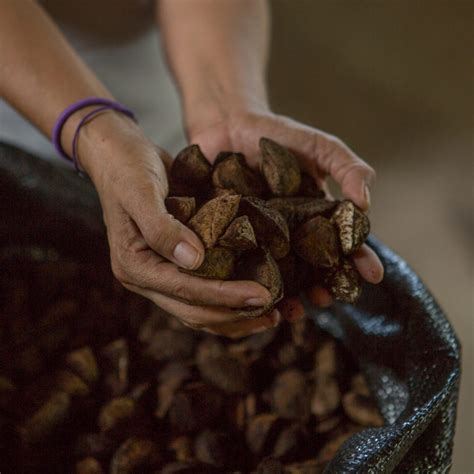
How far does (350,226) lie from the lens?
72cm

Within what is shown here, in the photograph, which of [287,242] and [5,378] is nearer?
[287,242]

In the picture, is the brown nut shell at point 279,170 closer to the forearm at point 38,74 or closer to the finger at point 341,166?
the finger at point 341,166

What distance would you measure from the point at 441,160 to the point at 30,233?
3.76 ft

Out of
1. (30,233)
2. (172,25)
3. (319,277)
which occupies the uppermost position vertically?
(172,25)

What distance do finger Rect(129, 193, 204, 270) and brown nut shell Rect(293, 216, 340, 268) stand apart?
13cm

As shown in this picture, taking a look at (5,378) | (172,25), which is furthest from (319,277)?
(172,25)

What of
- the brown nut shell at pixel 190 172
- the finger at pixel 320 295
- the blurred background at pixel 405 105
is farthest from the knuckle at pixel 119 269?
the blurred background at pixel 405 105

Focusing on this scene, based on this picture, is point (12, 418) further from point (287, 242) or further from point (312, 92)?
point (312, 92)

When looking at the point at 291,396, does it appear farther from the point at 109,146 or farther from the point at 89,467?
the point at 109,146

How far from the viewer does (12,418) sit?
79 centimetres

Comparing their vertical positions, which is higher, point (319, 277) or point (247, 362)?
point (319, 277)

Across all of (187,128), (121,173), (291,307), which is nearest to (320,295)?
(291,307)

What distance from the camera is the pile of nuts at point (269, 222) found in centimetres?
65

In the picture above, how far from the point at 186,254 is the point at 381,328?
1.11 feet
